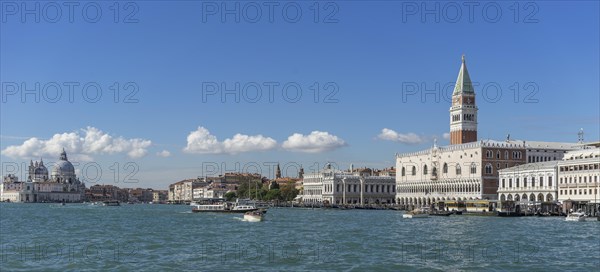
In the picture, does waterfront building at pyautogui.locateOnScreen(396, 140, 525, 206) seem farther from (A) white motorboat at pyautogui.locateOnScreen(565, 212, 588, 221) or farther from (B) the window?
(A) white motorboat at pyautogui.locateOnScreen(565, 212, 588, 221)

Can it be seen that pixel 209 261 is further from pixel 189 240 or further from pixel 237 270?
pixel 189 240

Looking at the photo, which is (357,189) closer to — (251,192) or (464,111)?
(464,111)

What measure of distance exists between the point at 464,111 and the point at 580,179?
34197 millimetres

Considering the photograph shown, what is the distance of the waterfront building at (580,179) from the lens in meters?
70.2

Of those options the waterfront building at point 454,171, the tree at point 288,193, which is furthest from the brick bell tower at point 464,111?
the tree at point 288,193

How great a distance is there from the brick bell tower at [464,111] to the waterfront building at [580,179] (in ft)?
92.8

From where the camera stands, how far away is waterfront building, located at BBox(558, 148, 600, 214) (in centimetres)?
7019

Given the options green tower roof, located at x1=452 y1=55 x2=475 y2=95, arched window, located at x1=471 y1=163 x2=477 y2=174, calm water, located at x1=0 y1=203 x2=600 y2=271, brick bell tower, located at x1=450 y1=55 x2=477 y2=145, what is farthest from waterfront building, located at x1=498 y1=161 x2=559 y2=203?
calm water, located at x1=0 y1=203 x2=600 y2=271

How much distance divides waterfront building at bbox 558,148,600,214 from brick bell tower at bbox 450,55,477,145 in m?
28.3

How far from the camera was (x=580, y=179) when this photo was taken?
7281cm

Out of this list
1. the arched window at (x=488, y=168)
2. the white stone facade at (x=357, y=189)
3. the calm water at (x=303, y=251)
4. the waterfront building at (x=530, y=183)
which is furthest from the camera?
the white stone facade at (x=357, y=189)

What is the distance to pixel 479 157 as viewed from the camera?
92.4 m

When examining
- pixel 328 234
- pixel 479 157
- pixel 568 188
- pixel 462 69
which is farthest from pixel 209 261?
pixel 462 69

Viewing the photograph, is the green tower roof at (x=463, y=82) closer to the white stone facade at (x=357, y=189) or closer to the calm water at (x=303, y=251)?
the white stone facade at (x=357, y=189)
